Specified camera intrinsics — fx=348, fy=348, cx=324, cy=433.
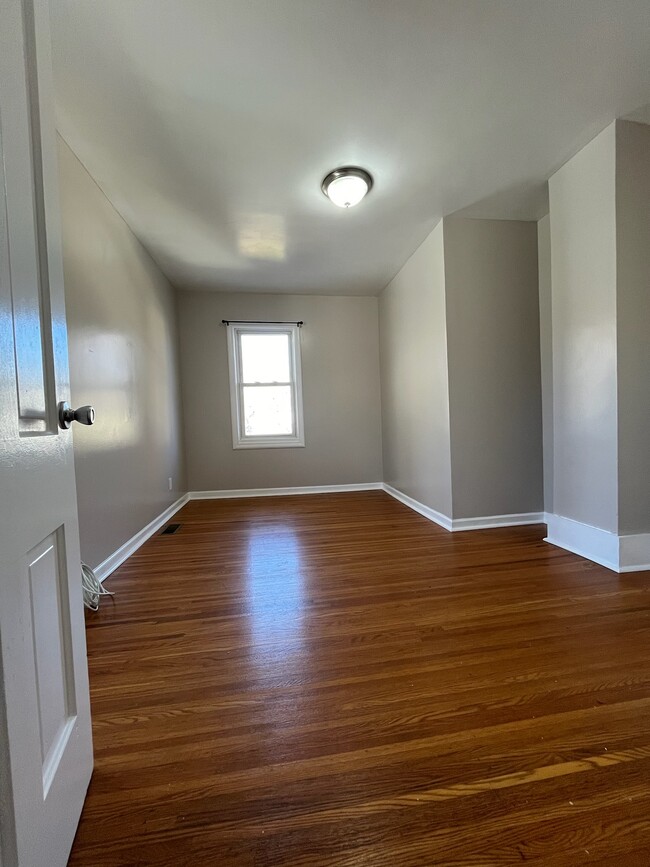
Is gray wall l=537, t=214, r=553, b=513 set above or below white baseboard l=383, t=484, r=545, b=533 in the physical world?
above

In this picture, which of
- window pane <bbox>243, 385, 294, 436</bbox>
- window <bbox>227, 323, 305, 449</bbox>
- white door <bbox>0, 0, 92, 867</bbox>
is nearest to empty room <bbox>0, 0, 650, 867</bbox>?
white door <bbox>0, 0, 92, 867</bbox>

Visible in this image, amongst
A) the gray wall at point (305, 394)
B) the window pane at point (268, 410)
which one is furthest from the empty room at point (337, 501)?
the window pane at point (268, 410)

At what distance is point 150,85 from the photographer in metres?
1.60

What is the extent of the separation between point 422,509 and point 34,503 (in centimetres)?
328

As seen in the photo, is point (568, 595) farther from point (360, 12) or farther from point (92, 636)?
point (360, 12)

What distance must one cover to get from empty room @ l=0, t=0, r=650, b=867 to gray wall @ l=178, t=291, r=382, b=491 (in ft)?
1.56

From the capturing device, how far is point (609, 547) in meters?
2.10

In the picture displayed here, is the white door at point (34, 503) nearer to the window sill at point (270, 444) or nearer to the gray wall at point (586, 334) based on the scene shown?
the gray wall at point (586, 334)

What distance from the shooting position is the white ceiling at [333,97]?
1.39m

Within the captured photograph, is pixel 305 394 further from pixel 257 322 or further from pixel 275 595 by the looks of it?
pixel 275 595

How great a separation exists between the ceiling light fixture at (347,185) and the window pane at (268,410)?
2630 mm

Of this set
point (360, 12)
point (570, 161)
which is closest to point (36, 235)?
point (360, 12)

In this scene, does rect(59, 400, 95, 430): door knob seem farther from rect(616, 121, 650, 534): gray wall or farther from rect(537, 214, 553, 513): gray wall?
rect(537, 214, 553, 513): gray wall

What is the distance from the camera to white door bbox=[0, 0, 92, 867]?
21.4 inches
